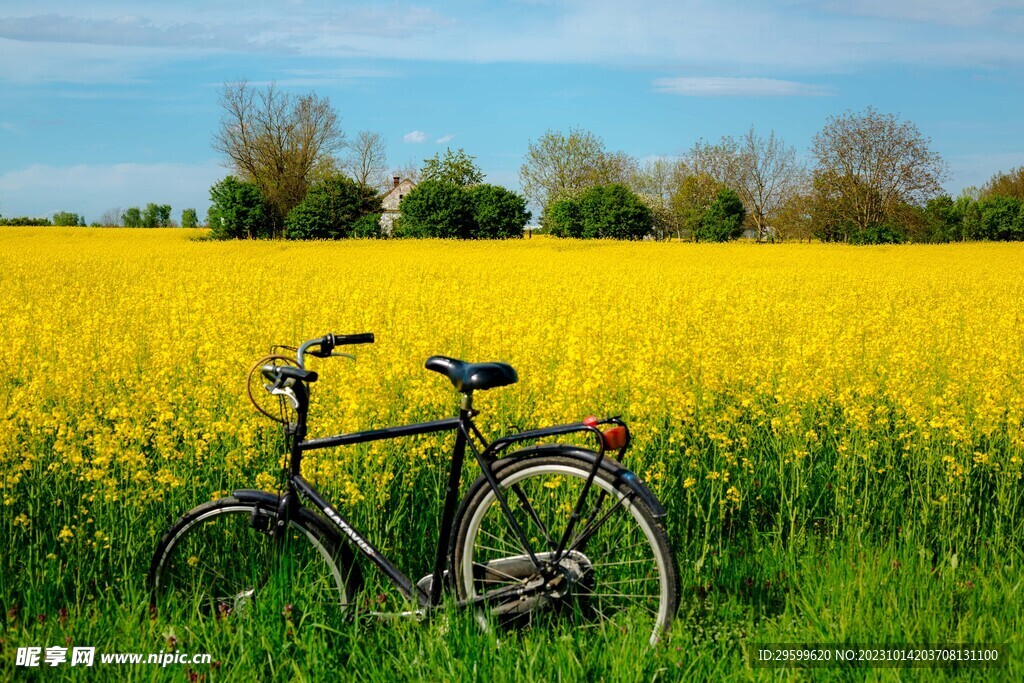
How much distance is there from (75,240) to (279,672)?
40.9m

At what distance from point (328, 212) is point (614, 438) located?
41.1m

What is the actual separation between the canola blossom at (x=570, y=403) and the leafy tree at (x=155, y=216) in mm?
68333

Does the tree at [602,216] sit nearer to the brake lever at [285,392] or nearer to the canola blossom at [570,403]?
the canola blossom at [570,403]

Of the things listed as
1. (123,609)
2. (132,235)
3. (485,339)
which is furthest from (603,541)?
(132,235)

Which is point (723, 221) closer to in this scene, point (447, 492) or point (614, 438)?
point (447, 492)

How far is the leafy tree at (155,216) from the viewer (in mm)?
75375

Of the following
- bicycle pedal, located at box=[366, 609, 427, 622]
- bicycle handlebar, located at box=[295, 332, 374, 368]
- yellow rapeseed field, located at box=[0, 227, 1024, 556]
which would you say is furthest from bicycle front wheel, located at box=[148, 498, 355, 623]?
bicycle handlebar, located at box=[295, 332, 374, 368]

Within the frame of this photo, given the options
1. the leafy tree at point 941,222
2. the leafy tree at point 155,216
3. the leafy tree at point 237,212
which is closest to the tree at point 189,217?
the leafy tree at point 155,216

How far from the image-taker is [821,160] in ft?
160

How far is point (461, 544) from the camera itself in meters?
3.43

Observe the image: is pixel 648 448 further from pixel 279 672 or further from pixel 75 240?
pixel 75 240

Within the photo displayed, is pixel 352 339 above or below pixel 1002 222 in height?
below

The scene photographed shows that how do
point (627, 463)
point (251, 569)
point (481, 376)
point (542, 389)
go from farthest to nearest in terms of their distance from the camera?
point (542, 389)
point (627, 463)
point (251, 569)
point (481, 376)

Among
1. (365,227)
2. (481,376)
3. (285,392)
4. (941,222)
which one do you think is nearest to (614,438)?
(481,376)
